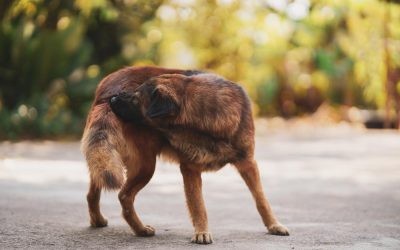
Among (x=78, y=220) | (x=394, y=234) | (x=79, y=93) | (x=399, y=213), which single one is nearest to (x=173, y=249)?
(x=78, y=220)

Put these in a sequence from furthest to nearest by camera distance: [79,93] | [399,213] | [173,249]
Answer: [79,93]
[399,213]
[173,249]

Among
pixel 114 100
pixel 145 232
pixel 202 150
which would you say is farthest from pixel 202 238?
pixel 114 100

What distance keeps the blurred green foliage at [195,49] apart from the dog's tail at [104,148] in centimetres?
415

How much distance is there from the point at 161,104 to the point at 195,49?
16193 millimetres

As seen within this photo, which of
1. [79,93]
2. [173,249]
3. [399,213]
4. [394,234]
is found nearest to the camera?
[173,249]

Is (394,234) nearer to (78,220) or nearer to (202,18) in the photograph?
(78,220)

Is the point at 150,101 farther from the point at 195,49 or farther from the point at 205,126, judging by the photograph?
the point at 195,49

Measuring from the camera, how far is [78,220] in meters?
5.61

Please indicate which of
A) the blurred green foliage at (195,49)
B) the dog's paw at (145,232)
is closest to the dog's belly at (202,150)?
the dog's paw at (145,232)

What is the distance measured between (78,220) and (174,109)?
5.06 ft

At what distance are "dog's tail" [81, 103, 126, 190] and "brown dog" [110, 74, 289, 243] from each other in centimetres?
12

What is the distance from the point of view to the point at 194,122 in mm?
4824

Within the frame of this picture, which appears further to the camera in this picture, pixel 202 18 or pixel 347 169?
pixel 202 18

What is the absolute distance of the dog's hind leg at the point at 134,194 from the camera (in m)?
4.92
